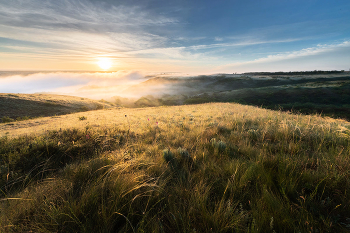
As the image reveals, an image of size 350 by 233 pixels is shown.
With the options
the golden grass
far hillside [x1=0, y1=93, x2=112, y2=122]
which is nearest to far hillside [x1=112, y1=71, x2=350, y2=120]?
the golden grass

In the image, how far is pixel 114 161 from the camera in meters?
2.87

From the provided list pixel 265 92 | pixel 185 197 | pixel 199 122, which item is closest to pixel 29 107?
pixel 199 122

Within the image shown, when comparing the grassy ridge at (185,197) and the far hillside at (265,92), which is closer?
the grassy ridge at (185,197)

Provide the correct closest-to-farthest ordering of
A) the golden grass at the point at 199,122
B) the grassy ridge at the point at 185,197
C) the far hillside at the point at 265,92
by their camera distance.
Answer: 1. the grassy ridge at the point at 185,197
2. the golden grass at the point at 199,122
3. the far hillside at the point at 265,92

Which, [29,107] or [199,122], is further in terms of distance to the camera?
[29,107]

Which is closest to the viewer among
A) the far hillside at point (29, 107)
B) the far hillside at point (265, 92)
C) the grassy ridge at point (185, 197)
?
the grassy ridge at point (185, 197)

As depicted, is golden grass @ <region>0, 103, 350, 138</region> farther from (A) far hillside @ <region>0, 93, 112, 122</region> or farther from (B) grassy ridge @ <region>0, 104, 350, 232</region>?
(A) far hillside @ <region>0, 93, 112, 122</region>

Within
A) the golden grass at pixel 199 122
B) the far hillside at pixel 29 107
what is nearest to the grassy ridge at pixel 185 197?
the golden grass at pixel 199 122

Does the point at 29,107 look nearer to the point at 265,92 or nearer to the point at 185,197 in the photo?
the point at 185,197

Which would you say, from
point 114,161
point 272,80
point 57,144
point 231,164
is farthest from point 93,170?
point 272,80

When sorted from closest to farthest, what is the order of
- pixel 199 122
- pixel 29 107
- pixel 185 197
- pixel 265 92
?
pixel 185 197 → pixel 199 122 → pixel 29 107 → pixel 265 92

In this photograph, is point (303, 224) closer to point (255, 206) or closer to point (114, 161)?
point (255, 206)

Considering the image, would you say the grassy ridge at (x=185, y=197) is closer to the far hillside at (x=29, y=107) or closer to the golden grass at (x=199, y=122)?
the golden grass at (x=199, y=122)

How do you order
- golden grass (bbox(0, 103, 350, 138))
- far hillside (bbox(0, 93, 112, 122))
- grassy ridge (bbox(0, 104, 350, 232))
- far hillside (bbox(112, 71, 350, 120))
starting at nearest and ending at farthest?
1. grassy ridge (bbox(0, 104, 350, 232))
2. golden grass (bbox(0, 103, 350, 138))
3. far hillside (bbox(0, 93, 112, 122))
4. far hillside (bbox(112, 71, 350, 120))
